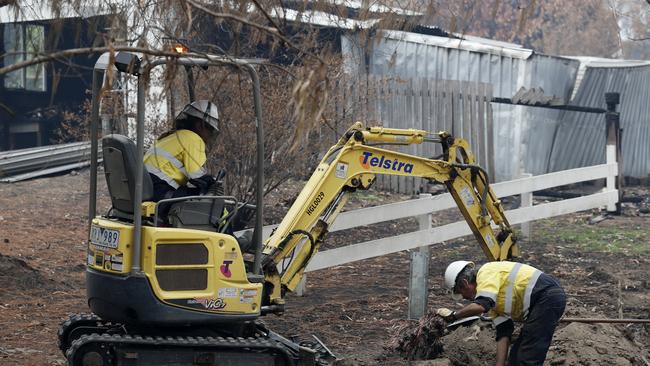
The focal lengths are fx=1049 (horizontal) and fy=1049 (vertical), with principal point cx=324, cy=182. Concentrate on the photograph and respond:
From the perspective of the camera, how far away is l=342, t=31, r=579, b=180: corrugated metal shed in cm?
2114

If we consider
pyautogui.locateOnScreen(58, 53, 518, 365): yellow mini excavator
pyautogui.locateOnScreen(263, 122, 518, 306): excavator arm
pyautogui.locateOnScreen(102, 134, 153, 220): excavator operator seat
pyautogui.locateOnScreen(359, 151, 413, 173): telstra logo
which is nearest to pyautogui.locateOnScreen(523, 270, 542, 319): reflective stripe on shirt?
pyautogui.locateOnScreen(58, 53, 518, 365): yellow mini excavator

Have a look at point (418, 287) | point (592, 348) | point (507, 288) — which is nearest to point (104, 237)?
point (507, 288)

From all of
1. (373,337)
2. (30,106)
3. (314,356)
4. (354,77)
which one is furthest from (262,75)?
(30,106)

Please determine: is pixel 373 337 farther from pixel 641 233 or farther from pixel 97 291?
pixel 641 233

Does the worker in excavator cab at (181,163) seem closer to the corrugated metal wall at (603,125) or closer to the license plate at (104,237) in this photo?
the license plate at (104,237)

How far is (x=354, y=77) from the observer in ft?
58.3

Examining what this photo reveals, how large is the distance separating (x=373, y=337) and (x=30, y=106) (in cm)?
1852

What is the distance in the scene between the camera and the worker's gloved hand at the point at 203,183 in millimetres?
8164

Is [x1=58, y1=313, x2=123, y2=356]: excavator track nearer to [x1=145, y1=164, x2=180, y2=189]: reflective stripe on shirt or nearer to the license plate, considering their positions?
the license plate

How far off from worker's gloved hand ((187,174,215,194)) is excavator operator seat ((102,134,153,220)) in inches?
13.2

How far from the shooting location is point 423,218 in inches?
524

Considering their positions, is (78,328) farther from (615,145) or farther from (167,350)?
(615,145)

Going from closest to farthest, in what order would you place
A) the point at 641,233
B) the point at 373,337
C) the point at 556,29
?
the point at 373,337, the point at 641,233, the point at 556,29

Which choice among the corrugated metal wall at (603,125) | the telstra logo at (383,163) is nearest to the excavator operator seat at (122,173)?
the telstra logo at (383,163)
